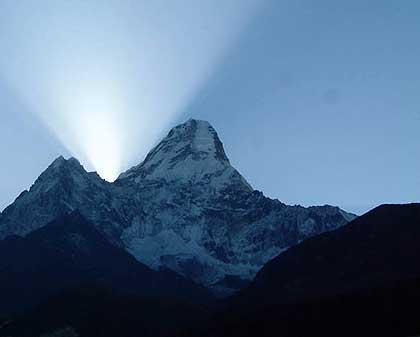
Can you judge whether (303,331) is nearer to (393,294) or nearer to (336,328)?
(336,328)

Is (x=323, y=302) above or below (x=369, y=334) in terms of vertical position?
above

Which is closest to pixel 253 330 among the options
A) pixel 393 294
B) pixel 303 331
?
pixel 303 331

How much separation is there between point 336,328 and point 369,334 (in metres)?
10.3

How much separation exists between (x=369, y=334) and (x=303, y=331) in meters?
19.0

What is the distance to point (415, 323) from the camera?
167750 millimetres

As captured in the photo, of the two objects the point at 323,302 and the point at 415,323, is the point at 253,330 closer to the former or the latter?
the point at 323,302

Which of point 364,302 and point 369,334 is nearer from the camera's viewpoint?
point 369,334

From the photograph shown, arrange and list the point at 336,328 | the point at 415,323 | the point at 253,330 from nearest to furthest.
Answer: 1. the point at 415,323
2. the point at 336,328
3. the point at 253,330

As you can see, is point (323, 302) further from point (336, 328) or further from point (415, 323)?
point (415, 323)

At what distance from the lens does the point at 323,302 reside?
199m

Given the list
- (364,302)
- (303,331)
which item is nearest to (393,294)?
(364,302)

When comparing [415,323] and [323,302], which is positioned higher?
[323,302]

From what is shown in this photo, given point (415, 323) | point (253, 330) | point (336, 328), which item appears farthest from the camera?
point (253, 330)

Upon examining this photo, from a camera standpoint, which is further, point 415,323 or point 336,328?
point 336,328
